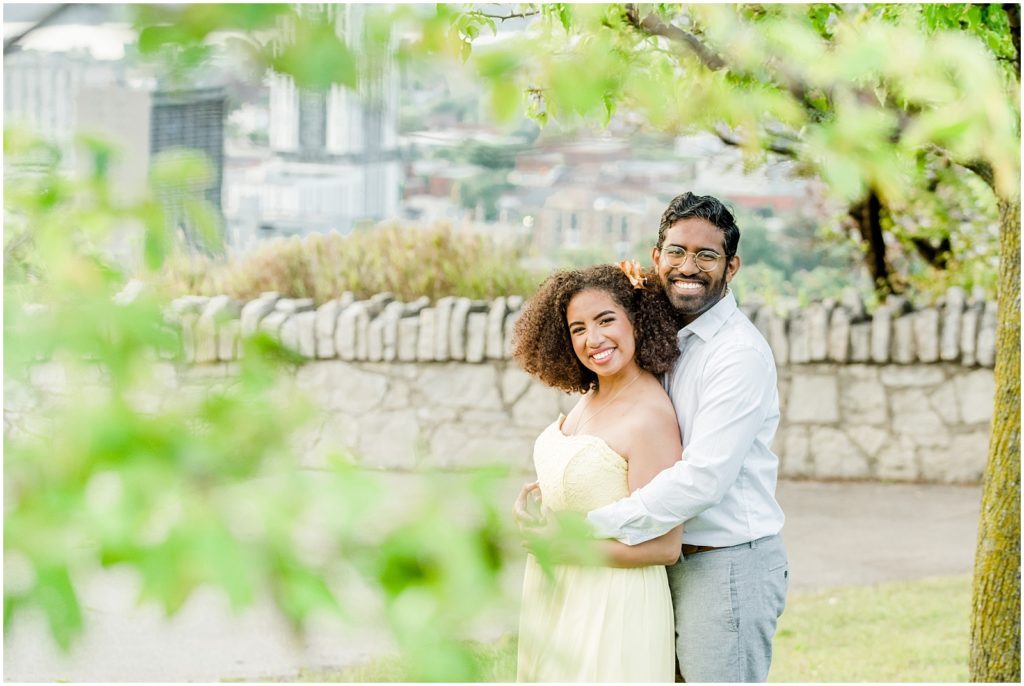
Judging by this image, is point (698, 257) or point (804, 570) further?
point (804, 570)

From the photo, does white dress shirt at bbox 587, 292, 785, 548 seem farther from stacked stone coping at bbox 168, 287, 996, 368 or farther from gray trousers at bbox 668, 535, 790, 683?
stacked stone coping at bbox 168, 287, 996, 368

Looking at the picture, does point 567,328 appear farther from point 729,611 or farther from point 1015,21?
point 1015,21

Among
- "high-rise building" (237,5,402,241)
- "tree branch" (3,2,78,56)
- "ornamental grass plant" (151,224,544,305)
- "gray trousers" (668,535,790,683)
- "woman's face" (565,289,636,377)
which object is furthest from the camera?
"high-rise building" (237,5,402,241)

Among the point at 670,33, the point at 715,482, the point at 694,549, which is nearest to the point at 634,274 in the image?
the point at 715,482

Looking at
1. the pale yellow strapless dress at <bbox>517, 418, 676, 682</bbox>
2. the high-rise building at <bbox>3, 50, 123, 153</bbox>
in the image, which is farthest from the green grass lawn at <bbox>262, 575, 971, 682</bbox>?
the high-rise building at <bbox>3, 50, 123, 153</bbox>

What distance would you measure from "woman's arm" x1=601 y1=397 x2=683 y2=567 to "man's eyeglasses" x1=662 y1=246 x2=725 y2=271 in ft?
1.21

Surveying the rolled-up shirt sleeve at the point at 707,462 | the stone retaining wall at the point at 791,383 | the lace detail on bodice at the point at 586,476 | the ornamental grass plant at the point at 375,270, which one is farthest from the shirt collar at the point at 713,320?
the ornamental grass plant at the point at 375,270

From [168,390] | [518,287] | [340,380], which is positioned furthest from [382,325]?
[168,390]

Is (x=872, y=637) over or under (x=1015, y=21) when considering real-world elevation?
under

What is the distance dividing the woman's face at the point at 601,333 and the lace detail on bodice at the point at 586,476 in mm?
196

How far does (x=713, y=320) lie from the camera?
275 centimetres

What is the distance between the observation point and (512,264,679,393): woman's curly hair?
9.10ft

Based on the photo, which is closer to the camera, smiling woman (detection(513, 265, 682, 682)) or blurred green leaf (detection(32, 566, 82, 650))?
blurred green leaf (detection(32, 566, 82, 650))

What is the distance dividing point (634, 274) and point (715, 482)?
2.04ft
